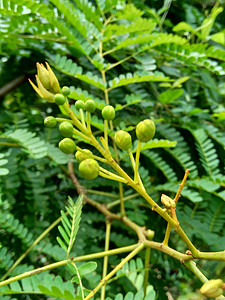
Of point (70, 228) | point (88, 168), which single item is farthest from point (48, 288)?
point (88, 168)

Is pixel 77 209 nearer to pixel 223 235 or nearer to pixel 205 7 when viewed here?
pixel 223 235

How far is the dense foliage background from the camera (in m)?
0.79

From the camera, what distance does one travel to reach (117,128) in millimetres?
775

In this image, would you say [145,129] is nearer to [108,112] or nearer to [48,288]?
[108,112]

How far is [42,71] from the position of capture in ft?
1.38

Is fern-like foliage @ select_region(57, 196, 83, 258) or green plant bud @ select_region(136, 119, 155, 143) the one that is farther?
fern-like foliage @ select_region(57, 196, 83, 258)

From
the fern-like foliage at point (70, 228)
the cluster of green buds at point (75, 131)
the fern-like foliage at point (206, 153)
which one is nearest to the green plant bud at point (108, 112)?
the cluster of green buds at point (75, 131)

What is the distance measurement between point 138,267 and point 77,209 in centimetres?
22

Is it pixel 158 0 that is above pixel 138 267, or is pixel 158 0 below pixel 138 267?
above

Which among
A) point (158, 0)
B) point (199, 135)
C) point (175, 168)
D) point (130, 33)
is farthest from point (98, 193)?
point (158, 0)

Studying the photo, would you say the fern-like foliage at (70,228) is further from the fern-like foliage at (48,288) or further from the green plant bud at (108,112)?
the green plant bud at (108,112)

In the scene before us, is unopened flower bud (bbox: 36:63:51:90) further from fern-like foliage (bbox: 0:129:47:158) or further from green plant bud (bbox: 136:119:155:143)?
fern-like foliage (bbox: 0:129:47:158)

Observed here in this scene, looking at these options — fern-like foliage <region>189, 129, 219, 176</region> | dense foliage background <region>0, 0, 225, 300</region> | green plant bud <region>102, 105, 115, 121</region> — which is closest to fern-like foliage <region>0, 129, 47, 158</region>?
dense foliage background <region>0, 0, 225, 300</region>

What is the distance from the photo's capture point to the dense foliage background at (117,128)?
79cm
